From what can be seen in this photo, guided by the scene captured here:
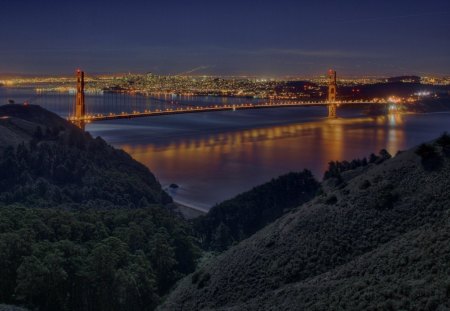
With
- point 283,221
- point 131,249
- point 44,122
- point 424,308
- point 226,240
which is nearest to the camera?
point 424,308

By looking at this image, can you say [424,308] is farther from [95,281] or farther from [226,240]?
[226,240]

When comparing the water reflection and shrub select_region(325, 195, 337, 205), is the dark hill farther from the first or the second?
shrub select_region(325, 195, 337, 205)

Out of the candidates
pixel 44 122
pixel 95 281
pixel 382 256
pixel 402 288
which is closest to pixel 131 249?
pixel 95 281

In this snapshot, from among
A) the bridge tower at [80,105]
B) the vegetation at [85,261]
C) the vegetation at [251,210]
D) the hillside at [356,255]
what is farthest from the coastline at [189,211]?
the bridge tower at [80,105]

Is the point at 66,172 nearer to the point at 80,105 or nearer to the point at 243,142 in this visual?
the point at 80,105

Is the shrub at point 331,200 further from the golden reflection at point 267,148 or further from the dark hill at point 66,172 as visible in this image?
the golden reflection at point 267,148
